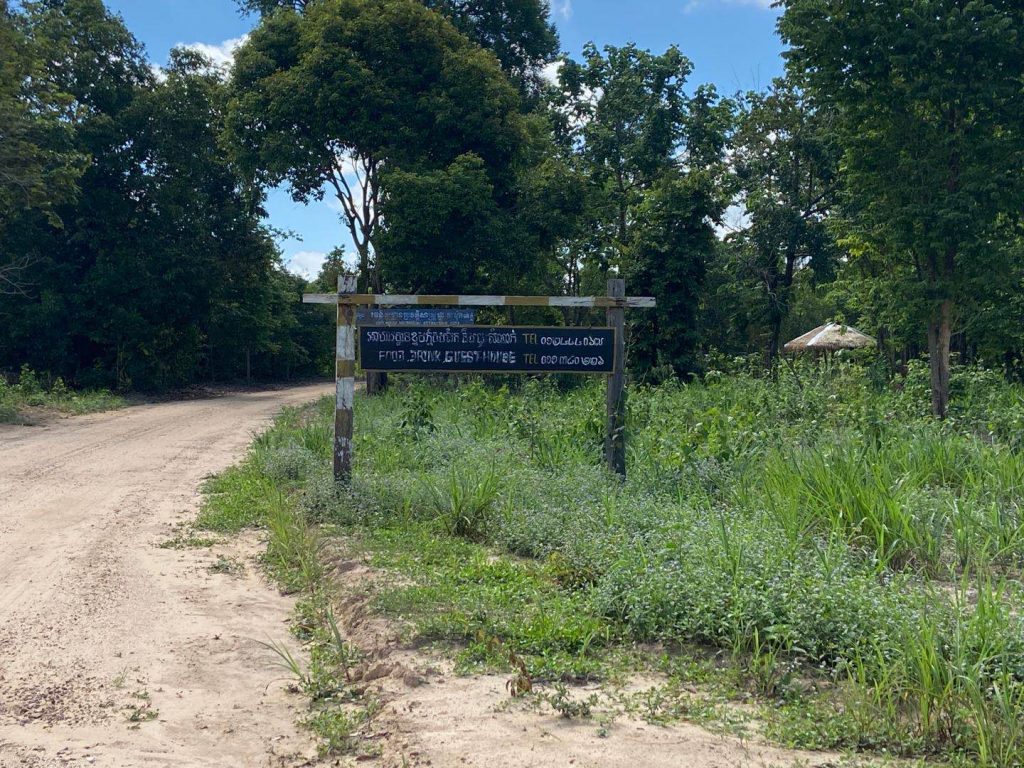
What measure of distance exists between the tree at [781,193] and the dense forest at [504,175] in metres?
0.09

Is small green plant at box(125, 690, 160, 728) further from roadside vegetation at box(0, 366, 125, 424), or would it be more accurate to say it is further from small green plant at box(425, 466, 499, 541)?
roadside vegetation at box(0, 366, 125, 424)

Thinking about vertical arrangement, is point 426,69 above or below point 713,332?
above

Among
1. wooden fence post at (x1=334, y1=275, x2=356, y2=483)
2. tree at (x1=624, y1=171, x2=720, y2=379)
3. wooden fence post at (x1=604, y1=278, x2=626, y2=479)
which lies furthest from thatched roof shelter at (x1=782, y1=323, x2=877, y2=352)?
wooden fence post at (x1=334, y1=275, x2=356, y2=483)

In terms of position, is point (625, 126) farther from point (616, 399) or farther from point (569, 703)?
point (569, 703)

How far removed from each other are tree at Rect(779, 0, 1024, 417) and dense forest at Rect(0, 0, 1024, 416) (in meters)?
0.04

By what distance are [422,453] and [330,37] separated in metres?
15.2

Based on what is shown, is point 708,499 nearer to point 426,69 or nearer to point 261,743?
point 261,743

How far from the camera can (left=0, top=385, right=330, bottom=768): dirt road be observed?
381cm

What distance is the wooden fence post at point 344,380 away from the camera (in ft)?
27.5

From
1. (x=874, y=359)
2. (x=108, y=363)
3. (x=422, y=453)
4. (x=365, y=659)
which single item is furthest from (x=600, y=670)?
(x=108, y=363)

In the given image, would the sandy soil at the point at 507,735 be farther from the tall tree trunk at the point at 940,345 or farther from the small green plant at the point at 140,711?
the tall tree trunk at the point at 940,345

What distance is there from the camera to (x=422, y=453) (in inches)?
373

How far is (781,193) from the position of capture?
93.4 ft

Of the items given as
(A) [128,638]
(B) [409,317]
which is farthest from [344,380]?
(A) [128,638]
